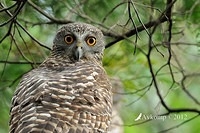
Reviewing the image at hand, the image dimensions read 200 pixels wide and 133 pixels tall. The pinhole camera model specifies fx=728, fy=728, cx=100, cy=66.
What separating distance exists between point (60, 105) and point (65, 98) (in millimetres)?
85

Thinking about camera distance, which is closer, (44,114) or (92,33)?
(44,114)

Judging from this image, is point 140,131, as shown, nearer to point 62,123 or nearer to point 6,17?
point 6,17

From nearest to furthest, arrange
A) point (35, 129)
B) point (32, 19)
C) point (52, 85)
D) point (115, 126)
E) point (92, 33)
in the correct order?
1. point (35, 129)
2. point (52, 85)
3. point (92, 33)
4. point (32, 19)
5. point (115, 126)

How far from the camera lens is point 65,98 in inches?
210

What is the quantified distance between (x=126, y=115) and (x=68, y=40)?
2973 mm

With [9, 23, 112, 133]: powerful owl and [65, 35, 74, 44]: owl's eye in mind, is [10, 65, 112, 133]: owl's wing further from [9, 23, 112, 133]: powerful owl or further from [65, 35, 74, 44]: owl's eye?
[65, 35, 74, 44]: owl's eye

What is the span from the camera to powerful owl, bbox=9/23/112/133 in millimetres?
5164

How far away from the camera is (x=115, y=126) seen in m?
7.68

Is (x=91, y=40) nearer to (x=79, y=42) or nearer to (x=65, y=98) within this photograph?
(x=79, y=42)

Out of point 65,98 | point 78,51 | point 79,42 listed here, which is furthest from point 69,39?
point 65,98

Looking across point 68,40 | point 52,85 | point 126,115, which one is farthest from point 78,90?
point 126,115

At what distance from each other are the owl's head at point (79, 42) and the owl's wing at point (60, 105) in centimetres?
65

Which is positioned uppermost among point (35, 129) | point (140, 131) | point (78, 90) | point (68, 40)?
point (140, 131)

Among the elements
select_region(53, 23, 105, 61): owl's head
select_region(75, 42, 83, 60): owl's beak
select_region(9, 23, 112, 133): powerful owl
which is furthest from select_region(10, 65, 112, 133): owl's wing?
select_region(53, 23, 105, 61): owl's head
